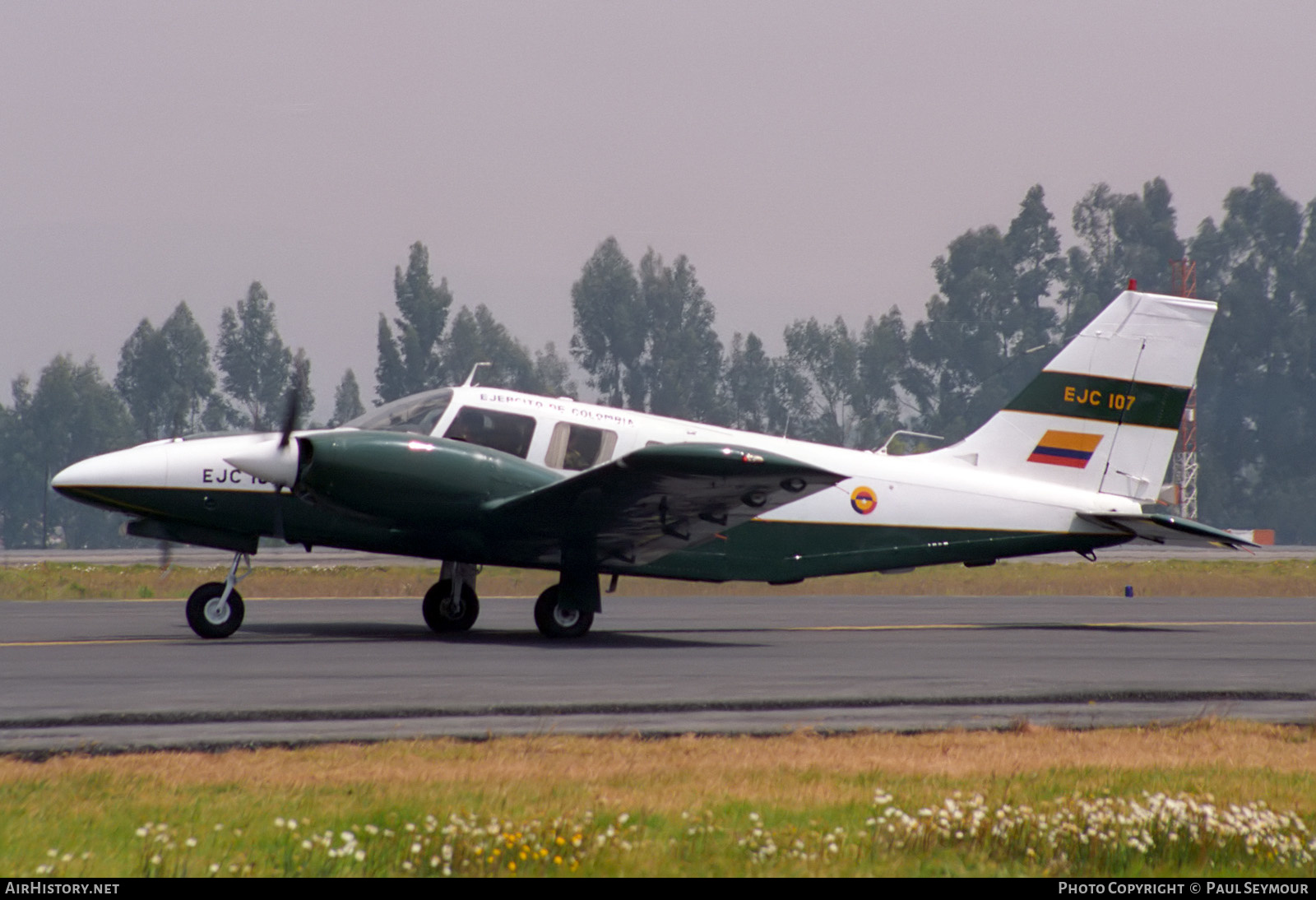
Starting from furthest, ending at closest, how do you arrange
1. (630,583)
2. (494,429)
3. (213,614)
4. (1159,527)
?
1. (630,583)
2. (1159,527)
3. (494,429)
4. (213,614)

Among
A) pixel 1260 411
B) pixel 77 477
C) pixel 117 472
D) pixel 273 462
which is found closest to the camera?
pixel 273 462

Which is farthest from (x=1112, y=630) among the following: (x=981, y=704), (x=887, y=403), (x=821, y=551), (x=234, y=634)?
(x=887, y=403)

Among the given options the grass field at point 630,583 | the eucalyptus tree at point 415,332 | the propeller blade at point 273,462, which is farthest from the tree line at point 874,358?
the propeller blade at point 273,462

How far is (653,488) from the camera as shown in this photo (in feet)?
43.9

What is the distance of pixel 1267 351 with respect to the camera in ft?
302

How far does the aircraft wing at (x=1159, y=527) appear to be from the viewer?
16.5 m

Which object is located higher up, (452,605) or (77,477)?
(77,477)

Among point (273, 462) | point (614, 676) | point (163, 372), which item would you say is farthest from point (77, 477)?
point (163, 372)

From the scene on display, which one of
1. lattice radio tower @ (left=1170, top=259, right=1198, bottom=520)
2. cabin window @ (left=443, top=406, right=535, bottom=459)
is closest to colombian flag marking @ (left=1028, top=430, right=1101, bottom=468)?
cabin window @ (left=443, top=406, right=535, bottom=459)

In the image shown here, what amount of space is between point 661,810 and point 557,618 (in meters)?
9.05

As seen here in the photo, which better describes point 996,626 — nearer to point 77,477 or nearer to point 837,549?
point 837,549

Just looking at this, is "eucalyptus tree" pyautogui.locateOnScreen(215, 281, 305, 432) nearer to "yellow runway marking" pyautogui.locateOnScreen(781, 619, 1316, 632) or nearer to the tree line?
the tree line

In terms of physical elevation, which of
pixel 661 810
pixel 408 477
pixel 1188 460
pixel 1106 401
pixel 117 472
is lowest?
pixel 661 810

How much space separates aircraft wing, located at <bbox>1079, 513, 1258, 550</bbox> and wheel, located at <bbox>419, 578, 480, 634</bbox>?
8.45 metres
